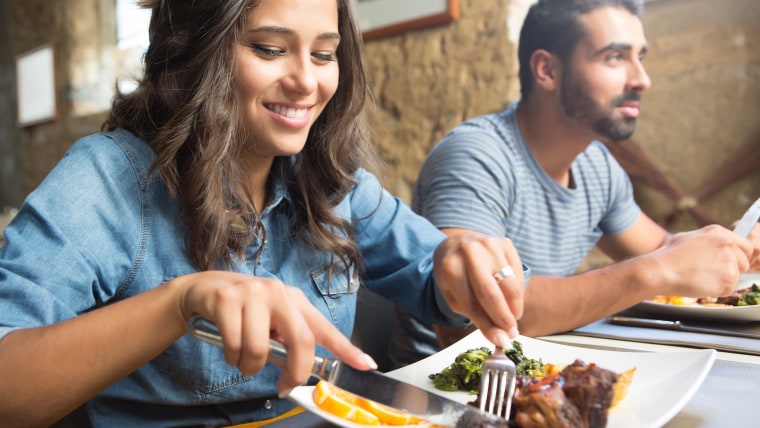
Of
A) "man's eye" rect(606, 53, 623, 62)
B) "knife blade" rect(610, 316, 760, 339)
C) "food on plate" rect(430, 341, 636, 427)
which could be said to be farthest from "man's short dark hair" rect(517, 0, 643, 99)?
"food on plate" rect(430, 341, 636, 427)

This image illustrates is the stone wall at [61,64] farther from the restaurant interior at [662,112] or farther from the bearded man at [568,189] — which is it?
the bearded man at [568,189]

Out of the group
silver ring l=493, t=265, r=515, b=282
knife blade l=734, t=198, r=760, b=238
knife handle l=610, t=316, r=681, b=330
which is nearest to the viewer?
silver ring l=493, t=265, r=515, b=282

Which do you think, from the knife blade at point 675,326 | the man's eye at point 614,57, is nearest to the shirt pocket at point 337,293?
the knife blade at point 675,326

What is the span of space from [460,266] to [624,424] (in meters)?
0.32

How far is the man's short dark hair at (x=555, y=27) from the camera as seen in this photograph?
1.93 meters

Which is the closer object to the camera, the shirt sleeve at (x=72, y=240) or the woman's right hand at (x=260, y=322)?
the woman's right hand at (x=260, y=322)

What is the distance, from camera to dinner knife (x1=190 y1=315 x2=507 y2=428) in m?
0.62

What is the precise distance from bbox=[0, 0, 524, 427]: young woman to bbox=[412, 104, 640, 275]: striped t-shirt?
0.97ft

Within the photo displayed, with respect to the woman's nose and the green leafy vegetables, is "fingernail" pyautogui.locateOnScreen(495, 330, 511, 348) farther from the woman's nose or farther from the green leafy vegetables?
the woman's nose

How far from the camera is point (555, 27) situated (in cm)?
201

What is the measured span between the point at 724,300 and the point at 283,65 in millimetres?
965

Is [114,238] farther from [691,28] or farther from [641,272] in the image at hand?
[691,28]

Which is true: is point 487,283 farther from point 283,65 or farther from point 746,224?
point 746,224

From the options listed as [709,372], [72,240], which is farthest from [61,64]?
[709,372]
